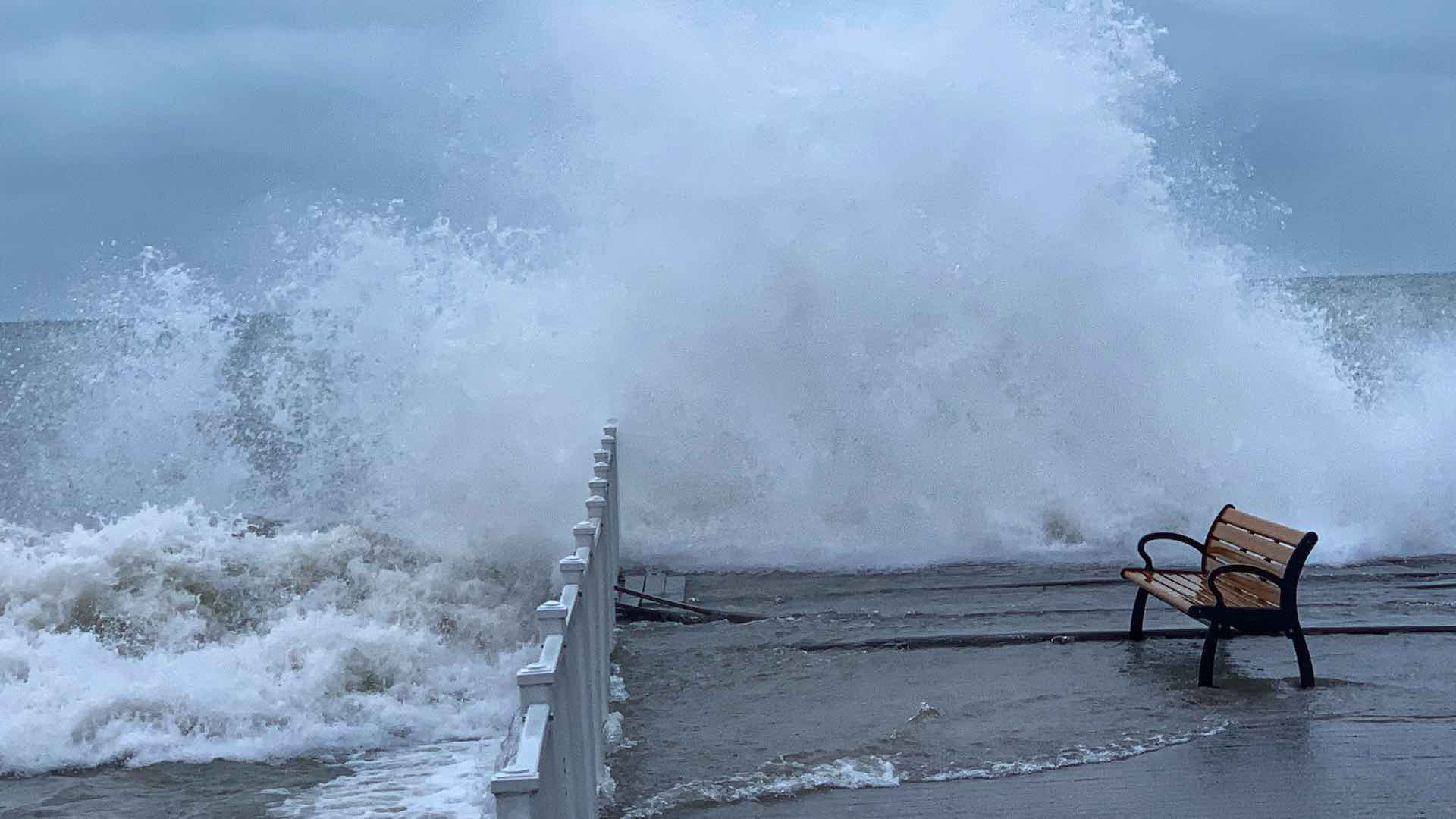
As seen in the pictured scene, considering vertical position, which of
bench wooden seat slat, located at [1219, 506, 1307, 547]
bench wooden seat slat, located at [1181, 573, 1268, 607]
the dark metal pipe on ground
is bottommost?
the dark metal pipe on ground

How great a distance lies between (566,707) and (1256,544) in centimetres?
494

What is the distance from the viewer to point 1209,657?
7.53 meters

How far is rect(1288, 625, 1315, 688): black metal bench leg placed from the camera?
24.6ft

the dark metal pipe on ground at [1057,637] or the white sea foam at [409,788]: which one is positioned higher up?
the dark metal pipe on ground at [1057,637]

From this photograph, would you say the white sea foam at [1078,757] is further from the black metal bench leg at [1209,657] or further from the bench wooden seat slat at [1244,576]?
the bench wooden seat slat at [1244,576]

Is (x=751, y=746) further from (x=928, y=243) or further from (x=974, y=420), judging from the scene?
(x=928, y=243)

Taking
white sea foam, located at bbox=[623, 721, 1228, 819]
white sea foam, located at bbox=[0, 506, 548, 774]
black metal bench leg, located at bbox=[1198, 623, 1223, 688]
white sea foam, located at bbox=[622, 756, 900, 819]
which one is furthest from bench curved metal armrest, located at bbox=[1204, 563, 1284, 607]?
white sea foam, located at bbox=[0, 506, 548, 774]

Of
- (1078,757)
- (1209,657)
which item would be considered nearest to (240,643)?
(1078,757)

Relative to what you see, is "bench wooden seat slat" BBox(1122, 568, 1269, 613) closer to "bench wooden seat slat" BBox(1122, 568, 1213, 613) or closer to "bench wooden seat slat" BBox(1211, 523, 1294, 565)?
"bench wooden seat slat" BBox(1122, 568, 1213, 613)

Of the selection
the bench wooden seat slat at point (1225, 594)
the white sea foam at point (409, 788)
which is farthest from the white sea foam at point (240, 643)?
the bench wooden seat slat at point (1225, 594)

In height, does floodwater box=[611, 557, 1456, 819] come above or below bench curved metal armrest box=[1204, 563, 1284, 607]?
below

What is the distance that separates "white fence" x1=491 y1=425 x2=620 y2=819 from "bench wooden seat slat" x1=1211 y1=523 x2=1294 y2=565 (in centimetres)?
356

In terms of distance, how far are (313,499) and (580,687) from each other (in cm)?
1562

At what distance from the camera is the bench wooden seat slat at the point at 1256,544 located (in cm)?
776
